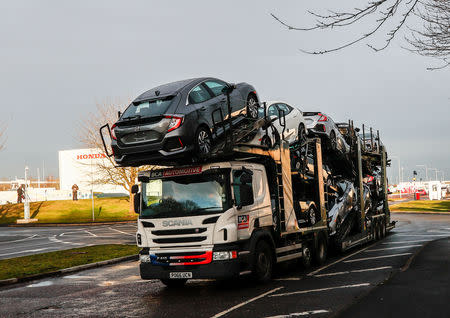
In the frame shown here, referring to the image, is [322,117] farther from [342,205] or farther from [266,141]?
[266,141]

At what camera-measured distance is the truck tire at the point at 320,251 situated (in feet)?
41.0

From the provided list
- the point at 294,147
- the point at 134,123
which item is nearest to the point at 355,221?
the point at 294,147

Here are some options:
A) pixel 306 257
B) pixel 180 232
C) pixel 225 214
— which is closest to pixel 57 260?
pixel 306 257

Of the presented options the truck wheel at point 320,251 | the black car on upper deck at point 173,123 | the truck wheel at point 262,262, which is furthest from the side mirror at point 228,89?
the truck wheel at point 320,251

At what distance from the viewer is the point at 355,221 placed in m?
16.0

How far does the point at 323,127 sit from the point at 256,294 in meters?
7.06

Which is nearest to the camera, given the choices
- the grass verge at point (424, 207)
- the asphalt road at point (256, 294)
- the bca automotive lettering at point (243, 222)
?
the asphalt road at point (256, 294)

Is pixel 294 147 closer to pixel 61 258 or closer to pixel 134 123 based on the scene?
pixel 134 123

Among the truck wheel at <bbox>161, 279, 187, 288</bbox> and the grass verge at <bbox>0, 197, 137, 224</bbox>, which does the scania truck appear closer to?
the truck wheel at <bbox>161, 279, 187, 288</bbox>

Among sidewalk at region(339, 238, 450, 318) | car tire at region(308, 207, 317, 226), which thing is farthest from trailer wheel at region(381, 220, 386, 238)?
car tire at region(308, 207, 317, 226)

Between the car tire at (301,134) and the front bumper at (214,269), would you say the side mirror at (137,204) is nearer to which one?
the front bumper at (214,269)

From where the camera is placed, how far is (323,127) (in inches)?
575

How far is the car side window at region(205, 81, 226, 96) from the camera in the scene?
10102 millimetres

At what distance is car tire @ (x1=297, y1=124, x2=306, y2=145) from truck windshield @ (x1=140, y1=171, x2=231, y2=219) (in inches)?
164
